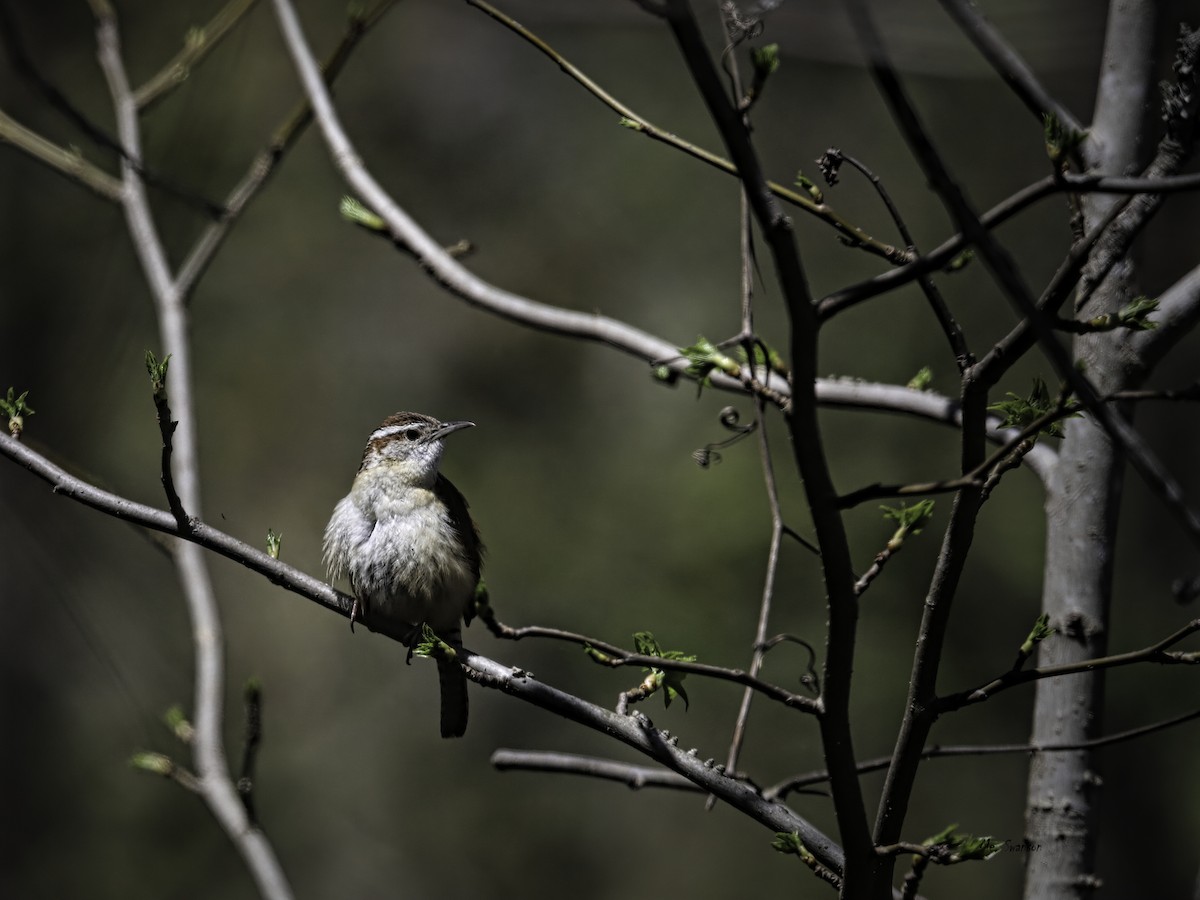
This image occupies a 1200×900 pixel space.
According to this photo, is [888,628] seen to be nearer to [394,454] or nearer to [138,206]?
[394,454]

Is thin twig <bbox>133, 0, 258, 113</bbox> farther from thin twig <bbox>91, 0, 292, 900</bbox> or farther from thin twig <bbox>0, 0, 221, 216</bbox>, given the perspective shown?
thin twig <bbox>0, 0, 221, 216</bbox>

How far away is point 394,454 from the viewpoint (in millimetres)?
3879

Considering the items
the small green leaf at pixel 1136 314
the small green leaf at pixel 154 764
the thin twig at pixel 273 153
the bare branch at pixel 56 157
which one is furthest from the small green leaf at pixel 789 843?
the bare branch at pixel 56 157

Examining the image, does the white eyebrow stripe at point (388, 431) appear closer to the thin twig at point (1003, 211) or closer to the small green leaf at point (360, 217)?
the small green leaf at point (360, 217)

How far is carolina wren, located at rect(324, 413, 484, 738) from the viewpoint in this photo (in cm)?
347

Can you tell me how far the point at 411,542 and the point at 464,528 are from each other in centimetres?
33

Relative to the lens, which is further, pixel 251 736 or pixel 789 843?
pixel 251 736

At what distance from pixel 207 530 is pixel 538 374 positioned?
7538mm

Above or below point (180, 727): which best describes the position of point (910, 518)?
above

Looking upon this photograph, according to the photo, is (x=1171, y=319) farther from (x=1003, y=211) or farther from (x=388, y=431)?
(x=388, y=431)

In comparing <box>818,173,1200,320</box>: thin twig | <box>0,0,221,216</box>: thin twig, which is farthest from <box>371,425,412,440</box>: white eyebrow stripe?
<box>818,173,1200,320</box>: thin twig

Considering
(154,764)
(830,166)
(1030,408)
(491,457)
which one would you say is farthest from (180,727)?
(491,457)

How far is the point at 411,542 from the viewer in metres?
3.54

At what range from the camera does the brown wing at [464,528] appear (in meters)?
3.73
